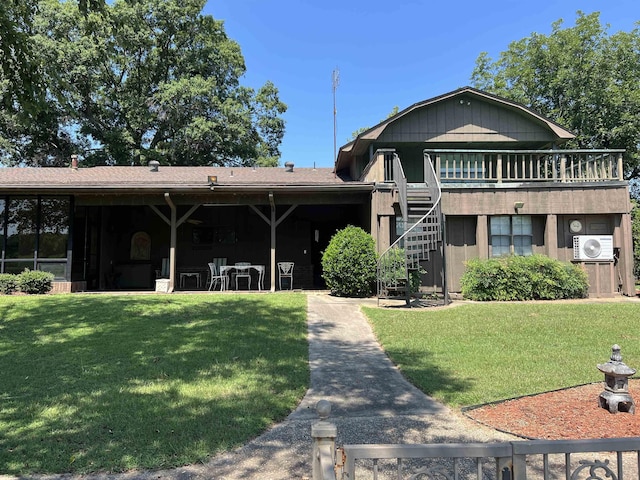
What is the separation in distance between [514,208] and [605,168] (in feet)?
9.84

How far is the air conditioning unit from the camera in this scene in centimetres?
1162

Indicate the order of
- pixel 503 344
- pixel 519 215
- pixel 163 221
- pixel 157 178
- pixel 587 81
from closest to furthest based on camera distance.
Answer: pixel 503 344 < pixel 519 215 < pixel 157 178 < pixel 163 221 < pixel 587 81

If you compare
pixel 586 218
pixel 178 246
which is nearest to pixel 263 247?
pixel 178 246

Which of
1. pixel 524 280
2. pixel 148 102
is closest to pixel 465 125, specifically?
pixel 524 280

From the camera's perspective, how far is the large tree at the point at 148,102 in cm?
2328

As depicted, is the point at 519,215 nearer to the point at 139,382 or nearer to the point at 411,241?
the point at 411,241

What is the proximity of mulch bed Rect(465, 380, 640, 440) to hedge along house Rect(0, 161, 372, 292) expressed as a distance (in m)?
8.43

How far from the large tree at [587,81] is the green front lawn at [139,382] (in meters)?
21.7

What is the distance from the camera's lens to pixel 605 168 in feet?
39.3

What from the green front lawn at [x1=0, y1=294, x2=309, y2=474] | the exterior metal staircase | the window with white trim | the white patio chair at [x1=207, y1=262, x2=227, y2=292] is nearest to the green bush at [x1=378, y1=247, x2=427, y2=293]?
the exterior metal staircase

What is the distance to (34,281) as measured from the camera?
11.6 meters

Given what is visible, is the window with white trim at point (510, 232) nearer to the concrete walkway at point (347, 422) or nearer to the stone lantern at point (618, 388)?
the concrete walkway at point (347, 422)

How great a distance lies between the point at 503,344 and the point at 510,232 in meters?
6.61

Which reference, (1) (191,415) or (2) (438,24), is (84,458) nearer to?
(1) (191,415)
